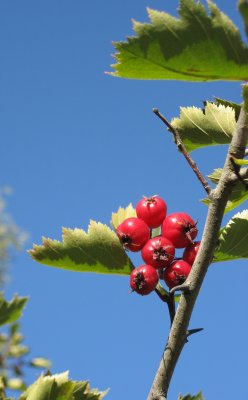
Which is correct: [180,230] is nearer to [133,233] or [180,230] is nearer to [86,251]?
[133,233]

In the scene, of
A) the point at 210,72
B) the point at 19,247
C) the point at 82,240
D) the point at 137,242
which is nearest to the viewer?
the point at 210,72

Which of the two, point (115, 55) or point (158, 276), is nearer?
point (115, 55)

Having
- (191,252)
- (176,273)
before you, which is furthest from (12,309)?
(191,252)

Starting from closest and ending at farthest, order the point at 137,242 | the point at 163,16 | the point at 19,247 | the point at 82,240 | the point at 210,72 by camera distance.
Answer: the point at 163,16, the point at 210,72, the point at 82,240, the point at 137,242, the point at 19,247

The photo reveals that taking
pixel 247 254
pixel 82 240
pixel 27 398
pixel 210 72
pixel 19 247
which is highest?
pixel 19 247

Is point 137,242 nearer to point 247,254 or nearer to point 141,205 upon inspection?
point 141,205

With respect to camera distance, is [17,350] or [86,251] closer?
[86,251]

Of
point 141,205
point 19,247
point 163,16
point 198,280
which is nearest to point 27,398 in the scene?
point 198,280
